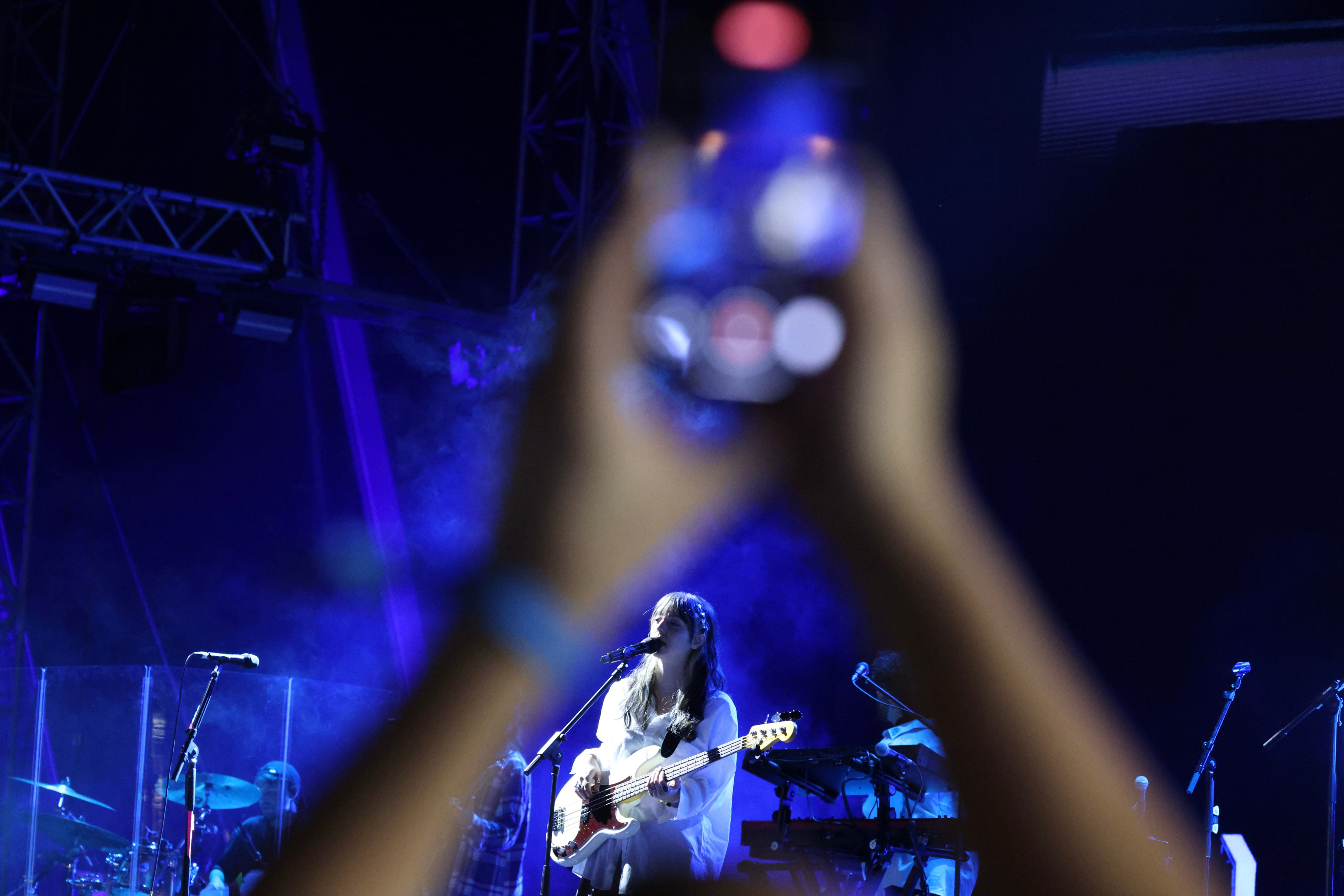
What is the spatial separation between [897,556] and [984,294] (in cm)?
161

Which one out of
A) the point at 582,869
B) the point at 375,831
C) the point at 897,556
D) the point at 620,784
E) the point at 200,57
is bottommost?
the point at 375,831

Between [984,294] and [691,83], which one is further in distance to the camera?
[691,83]

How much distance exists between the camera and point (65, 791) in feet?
20.9

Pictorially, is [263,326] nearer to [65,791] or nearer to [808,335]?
[65,791]

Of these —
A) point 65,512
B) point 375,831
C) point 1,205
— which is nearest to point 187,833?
point 375,831

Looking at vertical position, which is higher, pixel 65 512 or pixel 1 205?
pixel 1 205

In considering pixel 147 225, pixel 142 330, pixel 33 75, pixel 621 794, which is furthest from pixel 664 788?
pixel 33 75

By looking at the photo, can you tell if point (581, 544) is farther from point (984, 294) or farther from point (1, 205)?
point (1, 205)

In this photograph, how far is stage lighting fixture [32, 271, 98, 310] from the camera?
700 centimetres

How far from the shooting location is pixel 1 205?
278 inches

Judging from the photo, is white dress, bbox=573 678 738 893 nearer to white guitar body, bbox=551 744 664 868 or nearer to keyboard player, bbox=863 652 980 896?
white guitar body, bbox=551 744 664 868

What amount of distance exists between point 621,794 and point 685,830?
0.88 feet

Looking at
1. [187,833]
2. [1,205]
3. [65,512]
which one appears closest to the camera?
[187,833]

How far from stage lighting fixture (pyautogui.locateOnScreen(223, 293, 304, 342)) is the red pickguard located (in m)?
4.33
